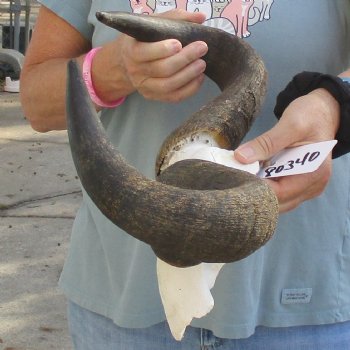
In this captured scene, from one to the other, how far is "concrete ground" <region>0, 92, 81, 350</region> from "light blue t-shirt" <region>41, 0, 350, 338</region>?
2.31 m

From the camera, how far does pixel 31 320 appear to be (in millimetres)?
4516

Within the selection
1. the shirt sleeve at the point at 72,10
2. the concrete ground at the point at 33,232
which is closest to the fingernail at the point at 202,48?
the shirt sleeve at the point at 72,10

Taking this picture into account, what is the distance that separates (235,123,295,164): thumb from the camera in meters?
1.59

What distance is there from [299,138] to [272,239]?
41cm

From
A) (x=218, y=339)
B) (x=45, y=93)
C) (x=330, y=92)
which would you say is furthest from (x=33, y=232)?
(x=330, y=92)

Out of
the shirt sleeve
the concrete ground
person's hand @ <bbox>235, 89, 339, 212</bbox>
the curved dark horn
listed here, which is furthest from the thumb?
the concrete ground

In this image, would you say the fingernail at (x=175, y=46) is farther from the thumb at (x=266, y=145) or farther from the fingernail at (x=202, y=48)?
the thumb at (x=266, y=145)

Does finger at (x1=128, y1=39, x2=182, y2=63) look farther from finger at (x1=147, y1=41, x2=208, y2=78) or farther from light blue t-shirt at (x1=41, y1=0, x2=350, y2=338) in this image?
light blue t-shirt at (x1=41, y1=0, x2=350, y2=338)

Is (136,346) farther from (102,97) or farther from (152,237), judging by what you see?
(152,237)

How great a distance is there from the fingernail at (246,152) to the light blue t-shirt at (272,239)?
415 millimetres

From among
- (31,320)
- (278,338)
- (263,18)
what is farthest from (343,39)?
(31,320)

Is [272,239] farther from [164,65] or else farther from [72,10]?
[72,10]

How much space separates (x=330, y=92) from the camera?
1.80 m

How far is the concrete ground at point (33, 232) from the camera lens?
445 centimetres
